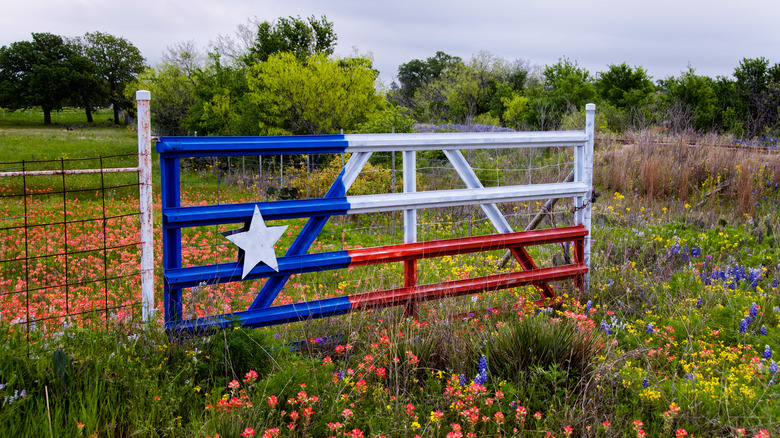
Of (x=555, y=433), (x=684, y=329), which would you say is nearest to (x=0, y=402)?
(x=555, y=433)

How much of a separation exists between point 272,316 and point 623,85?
92.9ft

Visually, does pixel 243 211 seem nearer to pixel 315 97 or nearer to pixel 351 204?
pixel 351 204

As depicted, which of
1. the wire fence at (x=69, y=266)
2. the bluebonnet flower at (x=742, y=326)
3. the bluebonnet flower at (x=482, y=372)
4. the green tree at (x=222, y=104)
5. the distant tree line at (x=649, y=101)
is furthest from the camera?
the green tree at (x=222, y=104)

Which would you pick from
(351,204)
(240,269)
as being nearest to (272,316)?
(240,269)

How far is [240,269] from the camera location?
345cm

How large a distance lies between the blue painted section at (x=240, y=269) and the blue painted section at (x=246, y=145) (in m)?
0.70

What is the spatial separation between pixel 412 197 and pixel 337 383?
1.60m

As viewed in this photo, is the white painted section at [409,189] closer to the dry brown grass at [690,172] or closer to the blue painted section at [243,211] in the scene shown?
the blue painted section at [243,211]

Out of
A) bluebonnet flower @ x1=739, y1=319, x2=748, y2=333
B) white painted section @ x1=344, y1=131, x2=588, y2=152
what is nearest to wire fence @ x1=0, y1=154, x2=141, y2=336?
white painted section @ x1=344, y1=131, x2=588, y2=152

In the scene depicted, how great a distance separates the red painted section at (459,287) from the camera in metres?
3.80

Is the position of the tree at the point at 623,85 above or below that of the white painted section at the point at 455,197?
above

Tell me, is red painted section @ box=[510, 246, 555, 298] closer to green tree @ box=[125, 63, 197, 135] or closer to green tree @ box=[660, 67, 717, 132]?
green tree @ box=[660, 67, 717, 132]

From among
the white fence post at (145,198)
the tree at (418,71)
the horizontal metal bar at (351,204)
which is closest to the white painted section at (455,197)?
the horizontal metal bar at (351,204)

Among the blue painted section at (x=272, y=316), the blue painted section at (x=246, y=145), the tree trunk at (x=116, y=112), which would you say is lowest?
the blue painted section at (x=272, y=316)
